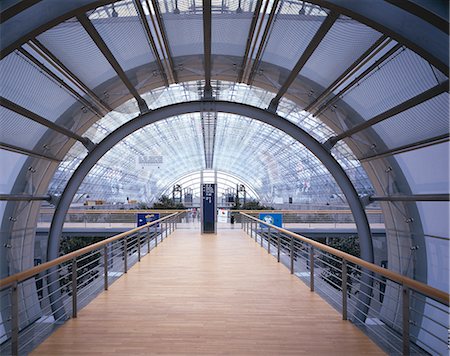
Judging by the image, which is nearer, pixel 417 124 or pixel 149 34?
pixel 417 124

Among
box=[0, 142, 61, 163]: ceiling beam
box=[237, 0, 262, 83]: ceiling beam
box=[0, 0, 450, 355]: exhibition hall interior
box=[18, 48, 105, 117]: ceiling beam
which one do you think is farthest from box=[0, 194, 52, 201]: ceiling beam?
box=[237, 0, 262, 83]: ceiling beam

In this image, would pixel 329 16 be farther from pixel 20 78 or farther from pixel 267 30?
pixel 20 78

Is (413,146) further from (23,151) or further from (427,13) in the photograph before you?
(23,151)

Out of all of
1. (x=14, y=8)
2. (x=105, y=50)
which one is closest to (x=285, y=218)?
(x=105, y=50)

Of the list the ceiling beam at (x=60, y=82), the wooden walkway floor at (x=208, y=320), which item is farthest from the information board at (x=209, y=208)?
the wooden walkway floor at (x=208, y=320)

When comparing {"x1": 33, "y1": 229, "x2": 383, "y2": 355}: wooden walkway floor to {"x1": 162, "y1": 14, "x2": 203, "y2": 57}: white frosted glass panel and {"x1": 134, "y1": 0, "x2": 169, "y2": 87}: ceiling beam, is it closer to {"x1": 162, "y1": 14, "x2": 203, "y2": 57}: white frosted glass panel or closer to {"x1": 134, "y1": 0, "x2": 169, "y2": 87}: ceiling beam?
{"x1": 134, "y1": 0, "x2": 169, "y2": 87}: ceiling beam

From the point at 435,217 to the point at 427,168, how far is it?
1049 millimetres

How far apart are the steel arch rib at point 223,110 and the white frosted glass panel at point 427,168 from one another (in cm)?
236

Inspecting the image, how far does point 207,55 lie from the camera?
891cm

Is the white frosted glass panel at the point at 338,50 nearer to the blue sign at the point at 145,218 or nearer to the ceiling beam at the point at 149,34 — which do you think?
the ceiling beam at the point at 149,34

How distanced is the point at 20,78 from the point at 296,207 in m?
37.1

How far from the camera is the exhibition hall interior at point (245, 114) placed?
15.6ft

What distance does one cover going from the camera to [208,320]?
543cm

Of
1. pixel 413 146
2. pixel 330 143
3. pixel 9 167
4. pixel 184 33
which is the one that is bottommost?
pixel 9 167
